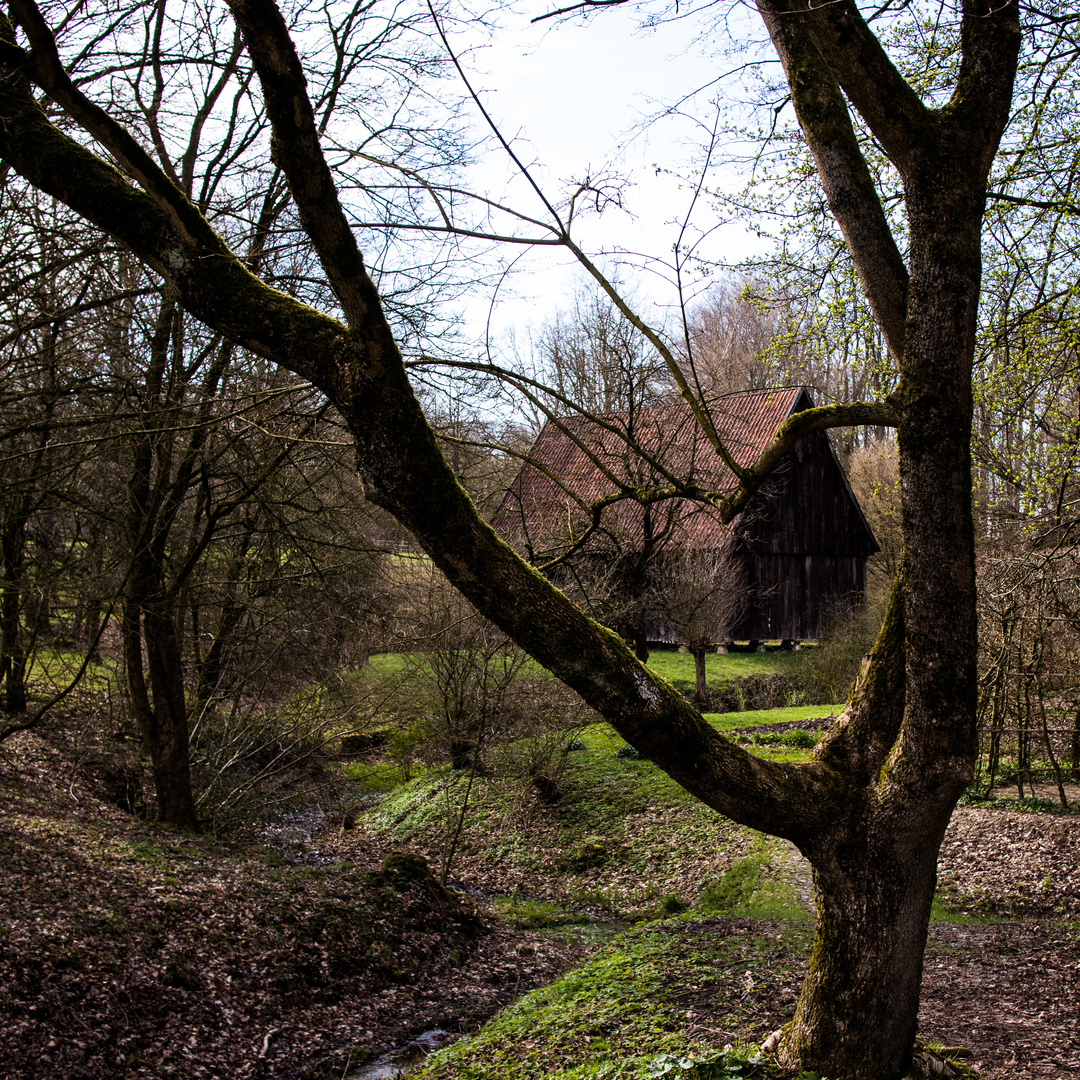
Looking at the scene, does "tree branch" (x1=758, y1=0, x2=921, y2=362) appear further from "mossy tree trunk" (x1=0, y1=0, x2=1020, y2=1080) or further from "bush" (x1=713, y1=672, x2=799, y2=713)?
"bush" (x1=713, y1=672, x2=799, y2=713)

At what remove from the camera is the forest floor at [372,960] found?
5.36 meters

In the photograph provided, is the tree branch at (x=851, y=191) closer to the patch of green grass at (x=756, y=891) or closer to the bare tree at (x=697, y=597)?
the patch of green grass at (x=756, y=891)

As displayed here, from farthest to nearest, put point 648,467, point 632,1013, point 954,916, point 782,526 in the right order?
point 782,526, point 648,467, point 954,916, point 632,1013

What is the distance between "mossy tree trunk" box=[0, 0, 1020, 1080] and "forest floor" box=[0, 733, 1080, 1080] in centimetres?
139

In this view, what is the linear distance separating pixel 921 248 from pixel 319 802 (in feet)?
45.0

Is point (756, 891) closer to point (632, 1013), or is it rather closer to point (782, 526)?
point (632, 1013)

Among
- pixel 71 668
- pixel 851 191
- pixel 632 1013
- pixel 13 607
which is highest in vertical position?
pixel 851 191

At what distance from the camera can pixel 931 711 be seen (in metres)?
3.62

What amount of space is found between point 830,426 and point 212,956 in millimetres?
6211

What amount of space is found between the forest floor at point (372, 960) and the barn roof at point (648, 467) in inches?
170

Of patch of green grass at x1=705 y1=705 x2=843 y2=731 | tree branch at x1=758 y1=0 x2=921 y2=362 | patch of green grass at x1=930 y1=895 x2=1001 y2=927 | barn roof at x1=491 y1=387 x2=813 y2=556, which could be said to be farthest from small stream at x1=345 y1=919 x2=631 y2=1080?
patch of green grass at x1=705 y1=705 x2=843 y2=731

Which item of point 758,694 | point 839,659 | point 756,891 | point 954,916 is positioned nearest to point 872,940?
point 954,916

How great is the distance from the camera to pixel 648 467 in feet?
44.2

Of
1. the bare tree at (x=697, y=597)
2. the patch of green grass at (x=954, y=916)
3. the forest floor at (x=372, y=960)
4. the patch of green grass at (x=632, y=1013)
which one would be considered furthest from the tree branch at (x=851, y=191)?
the bare tree at (x=697, y=597)
